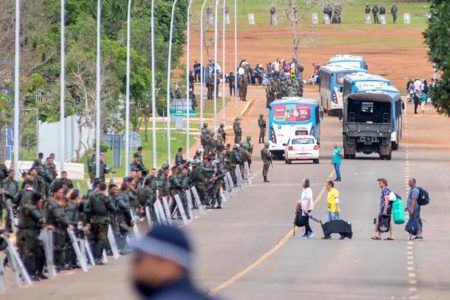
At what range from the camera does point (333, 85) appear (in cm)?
7475

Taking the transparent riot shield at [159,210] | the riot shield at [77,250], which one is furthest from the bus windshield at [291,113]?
the riot shield at [77,250]

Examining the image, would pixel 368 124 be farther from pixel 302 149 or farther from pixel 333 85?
pixel 333 85

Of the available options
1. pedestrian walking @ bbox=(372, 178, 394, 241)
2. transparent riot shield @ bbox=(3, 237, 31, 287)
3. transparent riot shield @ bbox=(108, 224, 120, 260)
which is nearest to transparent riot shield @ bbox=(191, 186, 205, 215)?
pedestrian walking @ bbox=(372, 178, 394, 241)

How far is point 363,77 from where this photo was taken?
66.9m

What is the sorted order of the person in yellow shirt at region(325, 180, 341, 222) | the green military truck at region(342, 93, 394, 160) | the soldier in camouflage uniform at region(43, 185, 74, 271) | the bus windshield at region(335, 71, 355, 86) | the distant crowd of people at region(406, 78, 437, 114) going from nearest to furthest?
the soldier in camouflage uniform at region(43, 185, 74, 271) < the person in yellow shirt at region(325, 180, 341, 222) < the green military truck at region(342, 93, 394, 160) < the bus windshield at region(335, 71, 355, 86) < the distant crowd of people at region(406, 78, 437, 114)

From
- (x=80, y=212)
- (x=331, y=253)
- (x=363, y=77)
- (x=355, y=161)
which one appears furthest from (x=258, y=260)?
(x=363, y=77)

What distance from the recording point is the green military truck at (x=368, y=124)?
2175 inches

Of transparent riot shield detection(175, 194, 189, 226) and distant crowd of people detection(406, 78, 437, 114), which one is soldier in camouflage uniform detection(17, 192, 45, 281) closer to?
transparent riot shield detection(175, 194, 189, 226)

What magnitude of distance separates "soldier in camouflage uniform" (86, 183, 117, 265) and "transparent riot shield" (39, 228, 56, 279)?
1.84 m

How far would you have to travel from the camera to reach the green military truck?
2175 inches

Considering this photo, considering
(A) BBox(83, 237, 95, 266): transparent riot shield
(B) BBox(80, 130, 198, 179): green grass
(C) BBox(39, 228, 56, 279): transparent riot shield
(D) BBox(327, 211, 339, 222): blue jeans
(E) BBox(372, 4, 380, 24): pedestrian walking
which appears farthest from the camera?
(E) BBox(372, 4, 380, 24): pedestrian walking

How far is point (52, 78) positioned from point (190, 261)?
2178 inches

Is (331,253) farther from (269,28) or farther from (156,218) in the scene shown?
(269,28)

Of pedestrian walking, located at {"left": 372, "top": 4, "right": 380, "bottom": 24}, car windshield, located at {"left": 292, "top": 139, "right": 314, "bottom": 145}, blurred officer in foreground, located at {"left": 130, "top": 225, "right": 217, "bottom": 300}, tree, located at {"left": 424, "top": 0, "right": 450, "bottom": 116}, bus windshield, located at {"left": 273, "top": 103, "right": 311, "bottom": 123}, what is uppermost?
pedestrian walking, located at {"left": 372, "top": 4, "right": 380, "bottom": 24}
